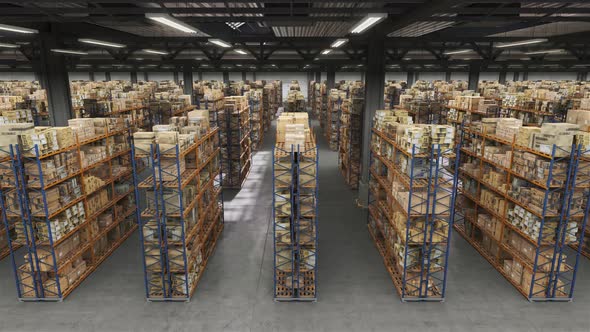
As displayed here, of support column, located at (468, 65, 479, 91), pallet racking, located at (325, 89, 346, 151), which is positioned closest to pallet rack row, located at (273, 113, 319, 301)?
pallet racking, located at (325, 89, 346, 151)

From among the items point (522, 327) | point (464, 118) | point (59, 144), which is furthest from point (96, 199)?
point (464, 118)

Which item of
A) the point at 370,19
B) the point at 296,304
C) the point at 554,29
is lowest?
the point at 296,304

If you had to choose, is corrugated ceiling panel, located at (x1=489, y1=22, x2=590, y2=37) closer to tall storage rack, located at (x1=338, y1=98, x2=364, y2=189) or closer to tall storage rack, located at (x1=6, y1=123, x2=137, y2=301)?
tall storage rack, located at (x1=338, y1=98, x2=364, y2=189)

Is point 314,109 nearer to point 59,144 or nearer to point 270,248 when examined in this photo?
point 270,248

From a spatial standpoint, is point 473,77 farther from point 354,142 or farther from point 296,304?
point 296,304

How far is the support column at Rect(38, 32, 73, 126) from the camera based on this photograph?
1367 cm

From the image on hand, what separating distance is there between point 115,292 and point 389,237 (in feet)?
28.3

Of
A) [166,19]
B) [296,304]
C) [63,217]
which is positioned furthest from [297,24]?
[63,217]

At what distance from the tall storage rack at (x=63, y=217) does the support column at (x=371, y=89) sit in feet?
34.4

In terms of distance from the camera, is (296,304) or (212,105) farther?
(212,105)

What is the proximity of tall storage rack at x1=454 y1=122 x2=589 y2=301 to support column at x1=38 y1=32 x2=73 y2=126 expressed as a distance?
16113mm

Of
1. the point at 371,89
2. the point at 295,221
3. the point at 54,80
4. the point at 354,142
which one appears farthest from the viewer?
the point at 354,142

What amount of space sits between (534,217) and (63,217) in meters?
13.4

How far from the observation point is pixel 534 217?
400 inches
